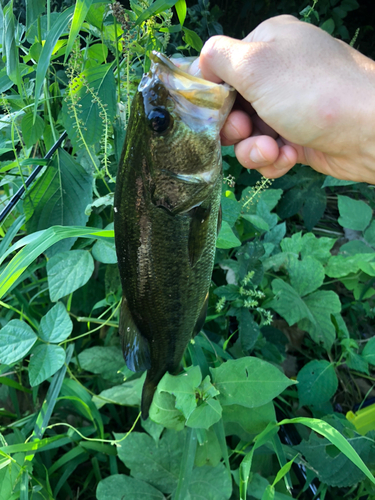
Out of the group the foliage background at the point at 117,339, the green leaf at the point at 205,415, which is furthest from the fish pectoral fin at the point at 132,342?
the green leaf at the point at 205,415

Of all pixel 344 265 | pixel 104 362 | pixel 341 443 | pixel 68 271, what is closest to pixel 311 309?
pixel 344 265

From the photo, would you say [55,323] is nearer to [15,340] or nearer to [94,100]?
[15,340]

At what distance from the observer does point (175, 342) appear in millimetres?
1151

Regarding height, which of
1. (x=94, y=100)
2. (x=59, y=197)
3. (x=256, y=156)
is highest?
(x=94, y=100)

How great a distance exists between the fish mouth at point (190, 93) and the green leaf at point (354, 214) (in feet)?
4.37

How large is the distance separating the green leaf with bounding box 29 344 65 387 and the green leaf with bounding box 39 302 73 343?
0.12 ft

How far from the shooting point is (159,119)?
2.80ft

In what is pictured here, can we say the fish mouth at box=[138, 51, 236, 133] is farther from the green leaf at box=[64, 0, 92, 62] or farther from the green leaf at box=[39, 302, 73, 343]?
the green leaf at box=[39, 302, 73, 343]

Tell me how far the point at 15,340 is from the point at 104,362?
1.29 feet

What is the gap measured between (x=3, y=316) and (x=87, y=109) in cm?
117

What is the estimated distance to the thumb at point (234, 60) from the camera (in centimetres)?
90

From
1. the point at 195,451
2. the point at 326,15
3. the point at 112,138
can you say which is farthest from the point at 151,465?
the point at 326,15

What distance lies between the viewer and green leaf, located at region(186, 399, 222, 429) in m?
0.99

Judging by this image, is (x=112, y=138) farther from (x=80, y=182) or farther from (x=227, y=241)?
(x=227, y=241)
